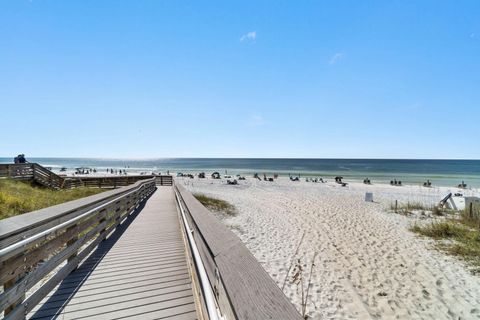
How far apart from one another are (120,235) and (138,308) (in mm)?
3763

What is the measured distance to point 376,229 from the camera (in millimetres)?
10984

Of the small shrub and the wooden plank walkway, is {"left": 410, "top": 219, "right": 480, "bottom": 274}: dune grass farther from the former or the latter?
the wooden plank walkway

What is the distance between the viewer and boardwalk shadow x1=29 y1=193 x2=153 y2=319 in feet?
9.25

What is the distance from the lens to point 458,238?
9406 mm

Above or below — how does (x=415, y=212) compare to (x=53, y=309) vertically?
below

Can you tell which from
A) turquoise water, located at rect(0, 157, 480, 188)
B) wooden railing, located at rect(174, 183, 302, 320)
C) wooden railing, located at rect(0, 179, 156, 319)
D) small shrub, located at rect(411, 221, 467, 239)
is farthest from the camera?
turquoise water, located at rect(0, 157, 480, 188)

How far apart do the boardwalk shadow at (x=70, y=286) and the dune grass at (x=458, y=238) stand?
9.23m

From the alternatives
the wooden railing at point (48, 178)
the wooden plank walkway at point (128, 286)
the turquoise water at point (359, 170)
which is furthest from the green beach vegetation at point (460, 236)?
the turquoise water at point (359, 170)

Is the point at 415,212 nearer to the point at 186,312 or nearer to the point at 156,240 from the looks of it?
the point at 156,240

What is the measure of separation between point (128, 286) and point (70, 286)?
2.59 feet

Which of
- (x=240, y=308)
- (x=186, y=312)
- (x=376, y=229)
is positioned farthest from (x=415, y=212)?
(x=240, y=308)

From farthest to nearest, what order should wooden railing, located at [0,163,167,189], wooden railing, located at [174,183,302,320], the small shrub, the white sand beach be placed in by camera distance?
wooden railing, located at [0,163,167,189] → the small shrub → the white sand beach → wooden railing, located at [174,183,302,320]

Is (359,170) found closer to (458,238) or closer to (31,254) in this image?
(458,238)

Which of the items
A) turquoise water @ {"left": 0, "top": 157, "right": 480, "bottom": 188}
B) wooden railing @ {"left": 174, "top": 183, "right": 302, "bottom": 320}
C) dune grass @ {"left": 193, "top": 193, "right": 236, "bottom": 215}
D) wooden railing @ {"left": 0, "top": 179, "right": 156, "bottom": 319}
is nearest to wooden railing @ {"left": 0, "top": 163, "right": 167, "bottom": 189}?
dune grass @ {"left": 193, "top": 193, "right": 236, "bottom": 215}
